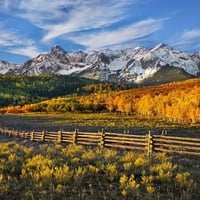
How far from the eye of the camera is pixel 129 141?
26.3m

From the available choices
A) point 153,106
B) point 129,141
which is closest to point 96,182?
point 129,141

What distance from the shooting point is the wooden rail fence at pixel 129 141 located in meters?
22.2

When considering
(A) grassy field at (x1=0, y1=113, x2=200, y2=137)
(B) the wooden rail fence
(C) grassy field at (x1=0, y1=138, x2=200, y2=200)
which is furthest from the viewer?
→ (A) grassy field at (x1=0, y1=113, x2=200, y2=137)

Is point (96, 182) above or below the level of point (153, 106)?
below

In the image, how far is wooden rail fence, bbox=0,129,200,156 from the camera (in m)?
22.2

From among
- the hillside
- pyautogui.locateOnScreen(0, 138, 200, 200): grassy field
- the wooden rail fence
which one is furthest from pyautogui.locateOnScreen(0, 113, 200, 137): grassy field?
pyautogui.locateOnScreen(0, 138, 200, 200): grassy field

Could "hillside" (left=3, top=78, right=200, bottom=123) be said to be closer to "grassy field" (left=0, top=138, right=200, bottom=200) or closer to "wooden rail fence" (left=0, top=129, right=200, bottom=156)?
"wooden rail fence" (left=0, top=129, right=200, bottom=156)

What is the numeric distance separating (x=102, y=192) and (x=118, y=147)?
1453 cm

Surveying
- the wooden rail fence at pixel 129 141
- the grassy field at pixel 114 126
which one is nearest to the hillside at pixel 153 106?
the grassy field at pixel 114 126

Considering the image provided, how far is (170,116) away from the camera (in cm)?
10025

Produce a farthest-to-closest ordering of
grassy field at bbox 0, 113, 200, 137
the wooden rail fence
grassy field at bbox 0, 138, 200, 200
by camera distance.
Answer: grassy field at bbox 0, 113, 200, 137 < the wooden rail fence < grassy field at bbox 0, 138, 200, 200

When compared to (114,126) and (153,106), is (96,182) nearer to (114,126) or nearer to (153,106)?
(114,126)

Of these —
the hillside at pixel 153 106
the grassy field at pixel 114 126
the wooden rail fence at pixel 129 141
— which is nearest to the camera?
the wooden rail fence at pixel 129 141

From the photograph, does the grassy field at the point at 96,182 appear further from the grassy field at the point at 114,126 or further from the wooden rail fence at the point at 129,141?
the grassy field at the point at 114,126
